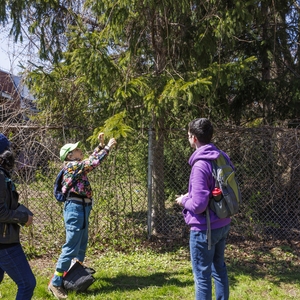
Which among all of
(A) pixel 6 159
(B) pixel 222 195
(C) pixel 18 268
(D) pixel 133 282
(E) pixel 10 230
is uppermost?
(A) pixel 6 159

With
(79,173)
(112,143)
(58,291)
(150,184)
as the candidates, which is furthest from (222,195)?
(150,184)

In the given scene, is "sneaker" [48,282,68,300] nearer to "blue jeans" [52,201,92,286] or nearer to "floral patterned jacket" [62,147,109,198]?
"blue jeans" [52,201,92,286]

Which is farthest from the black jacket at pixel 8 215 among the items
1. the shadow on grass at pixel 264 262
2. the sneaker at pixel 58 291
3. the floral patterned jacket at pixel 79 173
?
the shadow on grass at pixel 264 262

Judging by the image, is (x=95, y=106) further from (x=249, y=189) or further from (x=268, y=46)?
(x=268, y=46)

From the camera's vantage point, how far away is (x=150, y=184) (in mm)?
5254

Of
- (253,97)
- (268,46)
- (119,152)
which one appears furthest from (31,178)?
(268,46)

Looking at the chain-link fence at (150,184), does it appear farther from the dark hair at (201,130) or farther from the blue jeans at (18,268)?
the blue jeans at (18,268)

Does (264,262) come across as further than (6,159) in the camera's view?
Yes

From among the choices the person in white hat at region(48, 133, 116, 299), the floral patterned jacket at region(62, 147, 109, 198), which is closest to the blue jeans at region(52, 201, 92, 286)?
the person in white hat at region(48, 133, 116, 299)

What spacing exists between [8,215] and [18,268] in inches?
17.3

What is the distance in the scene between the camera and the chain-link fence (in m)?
5.05

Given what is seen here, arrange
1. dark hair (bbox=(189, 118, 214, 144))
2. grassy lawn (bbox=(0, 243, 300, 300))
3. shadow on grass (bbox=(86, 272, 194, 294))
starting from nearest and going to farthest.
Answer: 1. dark hair (bbox=(189, 118, 214, 144))
2. grassy lawn (bbox=(0, 243, 300, 300))
3. shadow on grass (bbox=(86, 272, 194, 294))

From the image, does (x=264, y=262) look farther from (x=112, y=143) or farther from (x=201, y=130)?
(x=201, y=130)

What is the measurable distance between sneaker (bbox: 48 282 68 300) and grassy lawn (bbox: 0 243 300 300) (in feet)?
0.24
